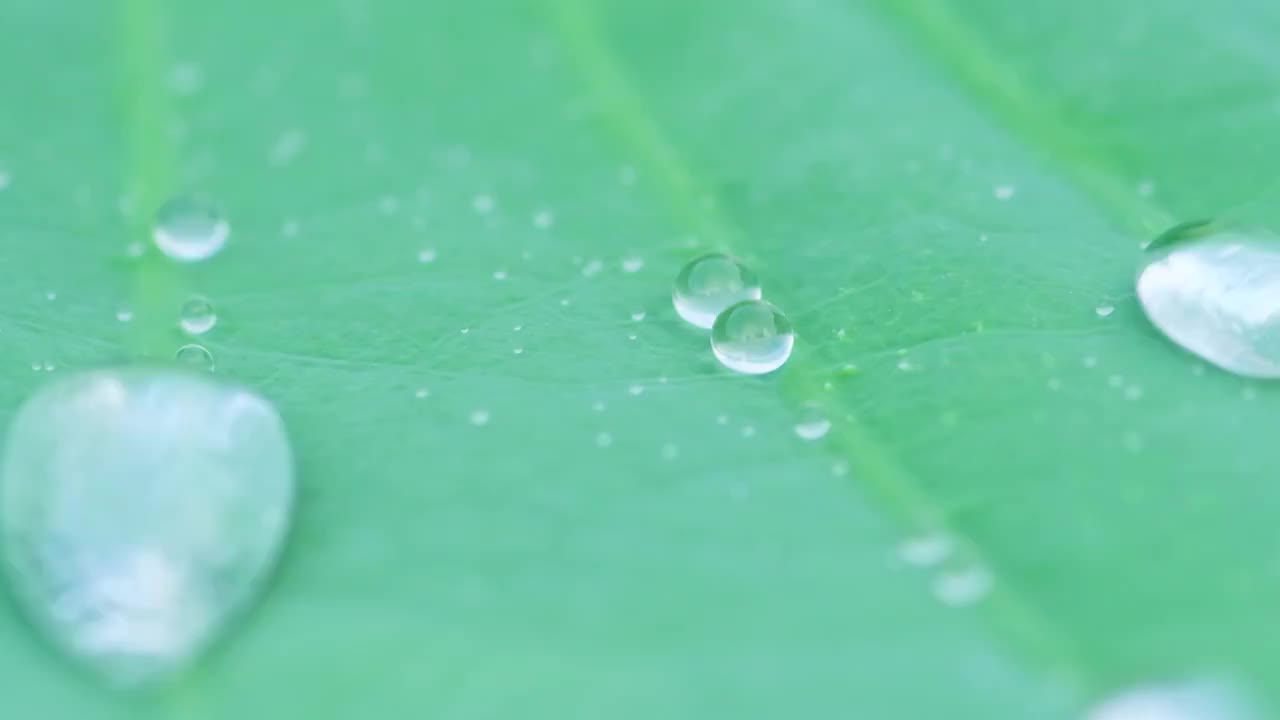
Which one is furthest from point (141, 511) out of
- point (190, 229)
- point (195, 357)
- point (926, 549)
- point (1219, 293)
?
point (1219, 293)

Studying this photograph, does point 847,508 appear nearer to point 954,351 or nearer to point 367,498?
point 954,351

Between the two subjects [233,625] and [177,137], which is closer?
[233,625]

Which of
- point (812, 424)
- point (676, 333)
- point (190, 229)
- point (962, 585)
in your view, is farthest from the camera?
point (190, 229)

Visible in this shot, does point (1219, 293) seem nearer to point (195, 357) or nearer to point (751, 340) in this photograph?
point (751, 340)

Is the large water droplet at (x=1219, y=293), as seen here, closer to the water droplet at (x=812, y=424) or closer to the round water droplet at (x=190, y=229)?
the water droplet at (x=812, y=424)

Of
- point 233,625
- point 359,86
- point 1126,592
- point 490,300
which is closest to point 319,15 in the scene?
point 359,86

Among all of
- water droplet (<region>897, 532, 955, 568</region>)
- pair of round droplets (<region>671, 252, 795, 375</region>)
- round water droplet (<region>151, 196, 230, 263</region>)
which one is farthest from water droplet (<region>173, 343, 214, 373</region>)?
water droplet (<region>897, 532, 955, 568</region>)
